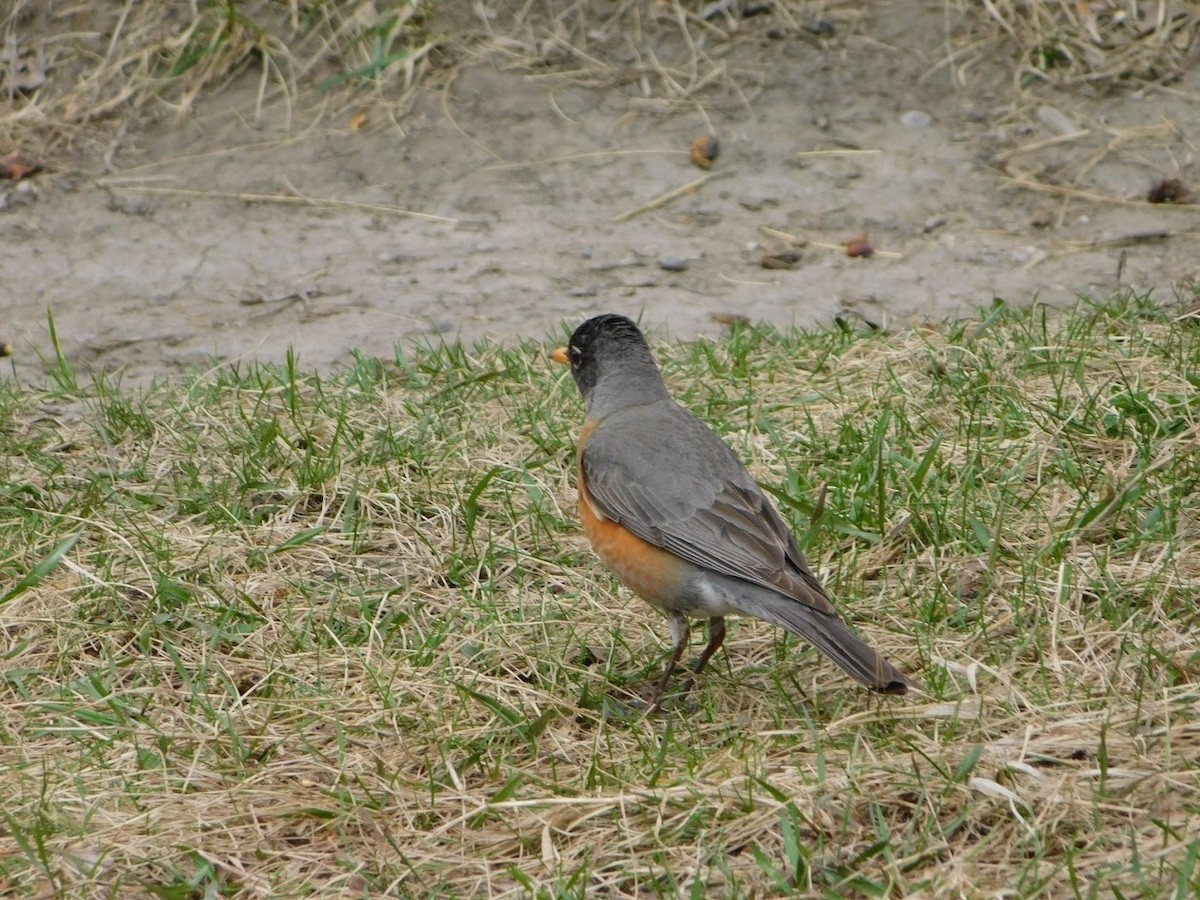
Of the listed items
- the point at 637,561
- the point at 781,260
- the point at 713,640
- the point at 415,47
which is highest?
the point at 415,47

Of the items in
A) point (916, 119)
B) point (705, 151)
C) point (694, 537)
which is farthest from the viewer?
point (916, 119)

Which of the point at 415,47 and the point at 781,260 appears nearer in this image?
the point at 781,260

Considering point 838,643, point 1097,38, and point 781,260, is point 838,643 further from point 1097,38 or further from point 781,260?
point 1097,38

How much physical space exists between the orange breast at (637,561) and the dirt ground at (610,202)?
261 cm

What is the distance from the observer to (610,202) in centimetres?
840

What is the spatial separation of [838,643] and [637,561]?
726mm

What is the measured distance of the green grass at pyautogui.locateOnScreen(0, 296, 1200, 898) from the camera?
348 cm

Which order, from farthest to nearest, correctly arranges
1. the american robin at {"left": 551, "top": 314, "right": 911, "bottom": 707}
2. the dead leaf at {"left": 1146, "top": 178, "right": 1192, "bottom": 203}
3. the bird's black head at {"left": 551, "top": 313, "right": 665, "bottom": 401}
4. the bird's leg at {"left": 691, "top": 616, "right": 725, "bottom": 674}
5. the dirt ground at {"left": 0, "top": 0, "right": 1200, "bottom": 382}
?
1. the dead leaf at {"left": 1146, "top": 178, "right": 1192, "bottom": 203}
2. the dirt ground at {"left": 0, "top": 0, "right": 1200, "bottom": 382}
3. the bird's black head at {"left": 551, "top": 313, "right": 665, "bottom": 401}
4. the bird's leg at {"left": 691, "top": 616, "right": 725, "bottom": 674}
5. the american robin at {"left": 551, "top": 314, "right": 911, "bottom": 707}

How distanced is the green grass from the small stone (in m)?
2.54

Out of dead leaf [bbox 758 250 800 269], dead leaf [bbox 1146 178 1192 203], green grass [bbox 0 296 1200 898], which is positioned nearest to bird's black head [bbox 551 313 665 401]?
green grass [bbox 0 296 1200 898]

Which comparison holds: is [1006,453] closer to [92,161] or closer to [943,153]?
[943,153]

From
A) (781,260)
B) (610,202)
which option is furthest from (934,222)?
(610,202)

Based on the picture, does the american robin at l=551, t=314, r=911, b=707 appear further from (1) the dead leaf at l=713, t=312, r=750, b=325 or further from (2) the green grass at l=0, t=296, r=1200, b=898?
(1) the dead leaf at l=713, t=312, r=750, b=325

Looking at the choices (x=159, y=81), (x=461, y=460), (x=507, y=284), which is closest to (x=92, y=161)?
(x=159, y=81)
